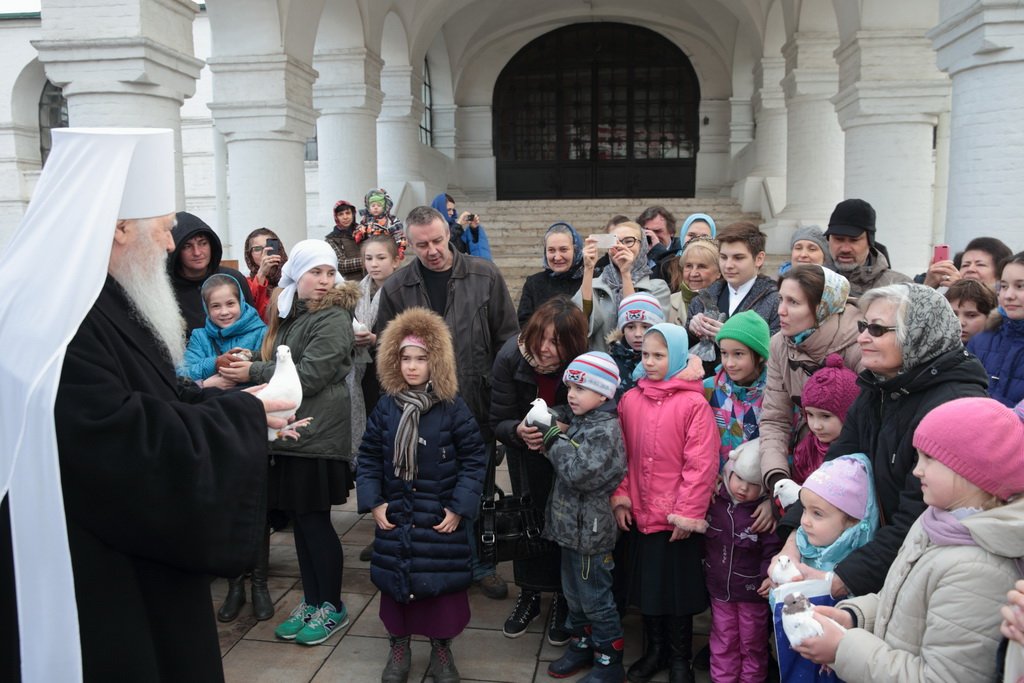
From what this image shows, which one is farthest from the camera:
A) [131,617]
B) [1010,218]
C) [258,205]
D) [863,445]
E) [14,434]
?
[258,205]

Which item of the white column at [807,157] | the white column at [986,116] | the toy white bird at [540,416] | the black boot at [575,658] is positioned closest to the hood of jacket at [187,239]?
the toy white bird at [540,416]

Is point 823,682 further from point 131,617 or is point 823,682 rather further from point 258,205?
point 258,205

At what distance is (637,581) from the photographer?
296 centimetres

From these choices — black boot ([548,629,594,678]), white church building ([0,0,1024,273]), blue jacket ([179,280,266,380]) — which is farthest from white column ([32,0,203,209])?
black boot ([548,629,594,678])

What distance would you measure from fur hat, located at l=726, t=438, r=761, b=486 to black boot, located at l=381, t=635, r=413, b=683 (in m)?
1.47

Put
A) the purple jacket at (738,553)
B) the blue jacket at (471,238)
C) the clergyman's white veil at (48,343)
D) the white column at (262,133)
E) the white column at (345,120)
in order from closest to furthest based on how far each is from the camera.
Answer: the clergyman's white veil at (48,343) < the purple jacket at (738,553) < the blue jacket at (471,238) < the white column at (262,133) < the white column at (345,120)

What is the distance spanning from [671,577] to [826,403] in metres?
0.92

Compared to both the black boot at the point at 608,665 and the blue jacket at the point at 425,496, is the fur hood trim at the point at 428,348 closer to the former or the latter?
the blue jacket at the point at 425,496

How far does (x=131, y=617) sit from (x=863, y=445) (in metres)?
2.00

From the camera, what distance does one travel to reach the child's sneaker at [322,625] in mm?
3312

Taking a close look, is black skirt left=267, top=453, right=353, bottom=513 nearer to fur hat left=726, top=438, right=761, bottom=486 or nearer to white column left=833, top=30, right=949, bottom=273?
fur hat left=726, top=438, right=761, bottom=486

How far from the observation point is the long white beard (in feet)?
5.66

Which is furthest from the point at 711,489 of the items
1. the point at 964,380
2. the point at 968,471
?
the point at 968,471

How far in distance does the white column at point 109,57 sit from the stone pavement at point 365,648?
418cm
